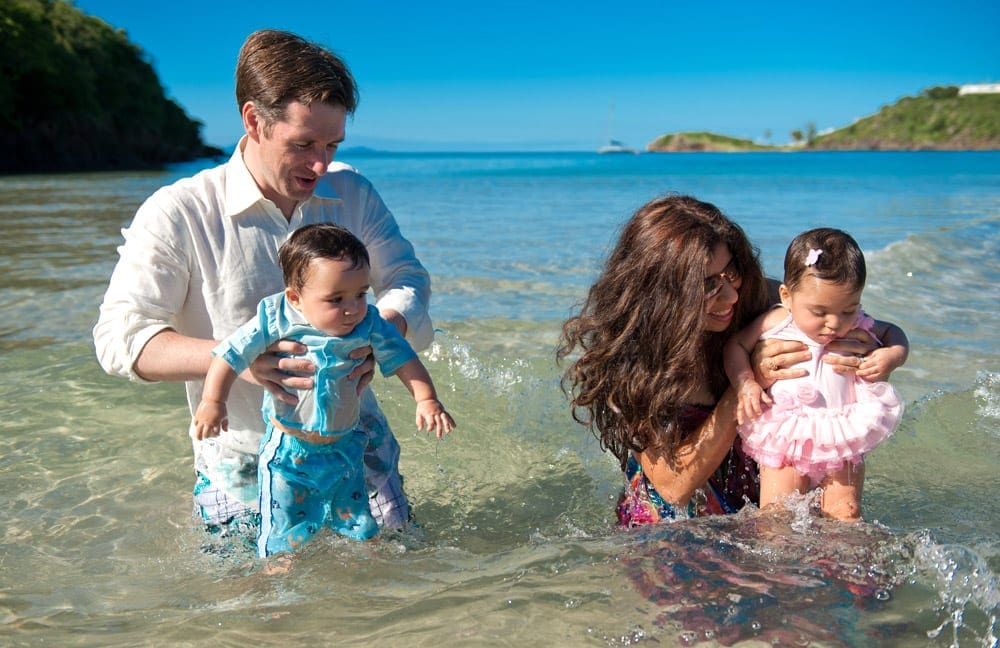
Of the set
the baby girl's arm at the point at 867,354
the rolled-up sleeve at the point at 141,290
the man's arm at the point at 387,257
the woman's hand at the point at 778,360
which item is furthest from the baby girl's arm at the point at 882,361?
the rolled-up sleeve at the point at 141,290

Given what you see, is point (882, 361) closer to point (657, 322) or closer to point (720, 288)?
point (720, 288)

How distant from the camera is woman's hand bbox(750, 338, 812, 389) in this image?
3.12 meters

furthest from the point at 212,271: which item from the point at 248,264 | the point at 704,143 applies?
the point at 704,143

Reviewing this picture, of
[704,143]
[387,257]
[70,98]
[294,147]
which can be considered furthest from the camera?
[704,143]

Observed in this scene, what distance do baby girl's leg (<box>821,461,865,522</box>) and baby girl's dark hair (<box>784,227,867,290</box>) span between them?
65cm

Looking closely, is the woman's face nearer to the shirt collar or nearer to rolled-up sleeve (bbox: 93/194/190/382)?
the shirt collar

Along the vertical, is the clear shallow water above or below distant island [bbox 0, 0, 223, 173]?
below

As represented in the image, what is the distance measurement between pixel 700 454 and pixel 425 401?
1015 mm

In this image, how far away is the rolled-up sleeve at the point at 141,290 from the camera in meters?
3.04

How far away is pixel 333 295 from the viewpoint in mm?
2826

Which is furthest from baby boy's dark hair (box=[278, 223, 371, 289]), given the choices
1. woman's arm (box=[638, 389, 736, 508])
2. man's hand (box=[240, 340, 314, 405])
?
woman's arm (box=[638, 389, 736, 508])

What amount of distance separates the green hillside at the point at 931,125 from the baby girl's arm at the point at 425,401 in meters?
124

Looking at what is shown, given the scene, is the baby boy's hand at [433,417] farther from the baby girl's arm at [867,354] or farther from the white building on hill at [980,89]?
the white building on hill at [980,89]

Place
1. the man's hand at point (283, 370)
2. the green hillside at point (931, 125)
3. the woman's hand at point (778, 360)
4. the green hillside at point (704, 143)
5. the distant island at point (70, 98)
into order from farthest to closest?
the green hillside at point (704, 143) < the green hillside at point (931, 125) < the distant island at point (70, 98) < the woman's hand at point (778, 360) < the man's hand at point (283, 370)
